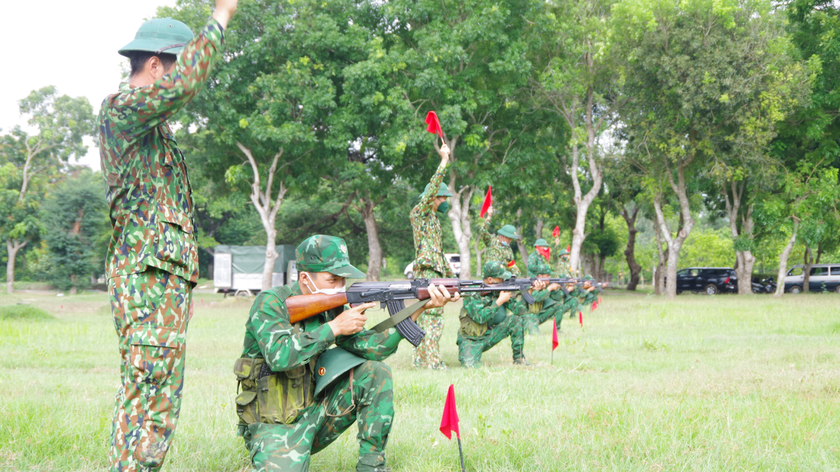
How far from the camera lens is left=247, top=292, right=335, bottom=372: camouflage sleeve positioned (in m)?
3.43

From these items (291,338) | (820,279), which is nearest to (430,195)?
(291,338)

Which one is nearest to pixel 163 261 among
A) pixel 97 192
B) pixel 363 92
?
pixel 363 92

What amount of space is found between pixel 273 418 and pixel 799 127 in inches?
1004

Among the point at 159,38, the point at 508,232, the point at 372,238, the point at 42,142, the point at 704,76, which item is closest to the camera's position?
the point at 159,38

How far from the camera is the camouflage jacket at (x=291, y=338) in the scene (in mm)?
3432

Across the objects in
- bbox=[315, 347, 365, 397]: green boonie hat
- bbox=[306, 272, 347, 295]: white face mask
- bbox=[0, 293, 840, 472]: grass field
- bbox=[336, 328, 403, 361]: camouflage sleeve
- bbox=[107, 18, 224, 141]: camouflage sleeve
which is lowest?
bbox=[0, 293, 840, 472]: grass field

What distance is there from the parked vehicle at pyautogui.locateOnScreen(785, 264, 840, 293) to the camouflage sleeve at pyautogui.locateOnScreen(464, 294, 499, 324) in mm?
30322

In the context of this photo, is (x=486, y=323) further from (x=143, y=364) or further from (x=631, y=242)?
(x=631, y=242)

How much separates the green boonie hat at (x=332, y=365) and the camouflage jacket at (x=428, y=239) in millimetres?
3748

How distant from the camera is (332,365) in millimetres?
3775

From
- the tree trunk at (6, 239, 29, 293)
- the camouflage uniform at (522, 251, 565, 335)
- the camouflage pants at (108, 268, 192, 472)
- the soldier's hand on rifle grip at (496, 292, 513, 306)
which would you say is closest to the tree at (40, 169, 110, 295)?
the tree trunk at (6, 239, 29, 293)

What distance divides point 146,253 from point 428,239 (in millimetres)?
4897

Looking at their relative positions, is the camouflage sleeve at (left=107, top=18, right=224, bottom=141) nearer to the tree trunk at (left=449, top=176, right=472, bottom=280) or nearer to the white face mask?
the white face mask

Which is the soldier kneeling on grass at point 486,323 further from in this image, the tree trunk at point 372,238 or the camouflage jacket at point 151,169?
the tree trunk at point 372,238
